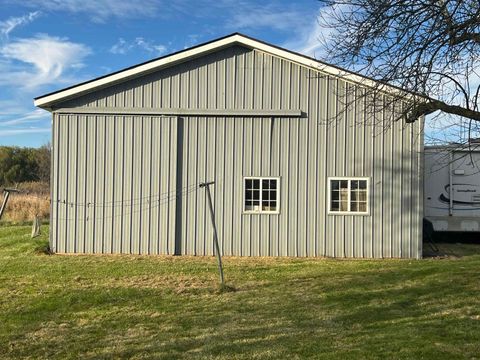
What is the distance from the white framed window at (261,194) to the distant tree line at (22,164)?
126 ft

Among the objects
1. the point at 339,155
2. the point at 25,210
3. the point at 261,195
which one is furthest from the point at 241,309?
the point at 25,210

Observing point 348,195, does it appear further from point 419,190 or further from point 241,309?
point 241,309

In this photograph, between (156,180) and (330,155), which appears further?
(156,180)

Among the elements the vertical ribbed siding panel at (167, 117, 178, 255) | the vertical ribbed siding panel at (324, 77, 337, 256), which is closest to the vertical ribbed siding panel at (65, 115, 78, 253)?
the vertical ribbed siding panel at (167, 117, 178, 255)

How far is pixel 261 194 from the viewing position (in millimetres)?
13227

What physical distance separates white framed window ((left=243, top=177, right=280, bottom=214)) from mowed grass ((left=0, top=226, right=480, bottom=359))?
1.69 m

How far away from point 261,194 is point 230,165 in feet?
3.55

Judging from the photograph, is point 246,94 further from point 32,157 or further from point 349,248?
point 32,157

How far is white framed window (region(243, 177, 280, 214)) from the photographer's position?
13.2 meters

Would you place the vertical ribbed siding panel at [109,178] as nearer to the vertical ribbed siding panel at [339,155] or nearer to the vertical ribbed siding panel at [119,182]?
the vertical ribbed siding panel at [119,182]

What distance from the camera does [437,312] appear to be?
715 centimetres

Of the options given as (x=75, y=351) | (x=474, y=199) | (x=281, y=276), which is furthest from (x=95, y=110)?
(x=474, y=199)

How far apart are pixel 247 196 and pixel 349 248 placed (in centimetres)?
288

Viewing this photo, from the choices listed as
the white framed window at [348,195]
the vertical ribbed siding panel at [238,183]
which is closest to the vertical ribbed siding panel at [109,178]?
the vertical ribbed siding panel at [238,183]
